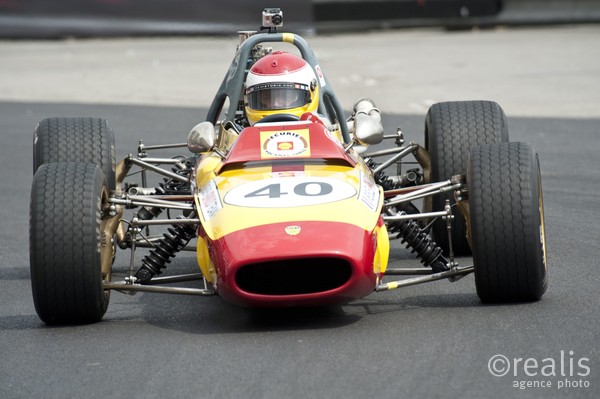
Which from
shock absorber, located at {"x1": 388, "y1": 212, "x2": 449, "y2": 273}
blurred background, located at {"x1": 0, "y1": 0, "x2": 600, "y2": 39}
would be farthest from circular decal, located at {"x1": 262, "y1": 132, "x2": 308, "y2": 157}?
blurred background, located at {"x1": 0, "y1": 0, "x2": 600, "y2": 39}

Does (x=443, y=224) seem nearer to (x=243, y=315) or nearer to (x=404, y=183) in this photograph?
(x=404, y=183)

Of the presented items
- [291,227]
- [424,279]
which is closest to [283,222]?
[291,227]

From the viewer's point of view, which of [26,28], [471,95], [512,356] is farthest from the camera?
[26,28]

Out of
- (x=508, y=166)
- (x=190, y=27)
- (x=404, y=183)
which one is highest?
(x=508, y=166)

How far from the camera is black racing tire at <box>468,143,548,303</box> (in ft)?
26.6

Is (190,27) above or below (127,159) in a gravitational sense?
below

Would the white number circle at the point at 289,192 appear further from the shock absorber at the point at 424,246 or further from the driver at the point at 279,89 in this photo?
the driver at the point at 279,89

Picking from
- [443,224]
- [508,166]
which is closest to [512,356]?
[508,166]

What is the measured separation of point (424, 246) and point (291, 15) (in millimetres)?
19870

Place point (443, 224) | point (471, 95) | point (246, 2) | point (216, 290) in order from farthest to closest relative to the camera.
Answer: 1. point (246, 2)
2. point (471, 95)
3. point (443, 224)
4. point (216, 290)

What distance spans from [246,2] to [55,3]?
159 inches

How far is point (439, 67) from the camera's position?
79.3ft

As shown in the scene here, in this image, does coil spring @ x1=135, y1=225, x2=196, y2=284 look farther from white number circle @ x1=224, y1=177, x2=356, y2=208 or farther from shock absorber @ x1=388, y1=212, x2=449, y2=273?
shock absorber @ x1=388, y1=212, x2=449, y2=273

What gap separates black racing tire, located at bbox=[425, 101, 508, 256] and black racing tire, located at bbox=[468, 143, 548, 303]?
1.61 meters
